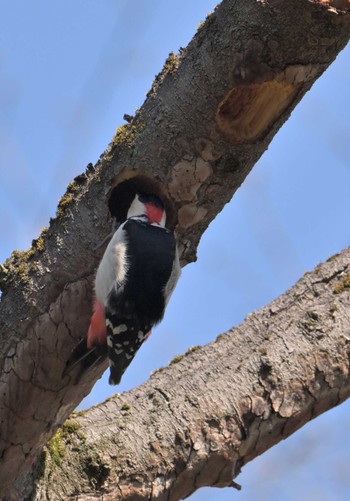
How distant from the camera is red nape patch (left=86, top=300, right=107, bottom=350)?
3.18 meters

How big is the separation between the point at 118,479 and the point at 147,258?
90cm

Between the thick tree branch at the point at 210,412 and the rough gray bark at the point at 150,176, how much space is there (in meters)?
0.16

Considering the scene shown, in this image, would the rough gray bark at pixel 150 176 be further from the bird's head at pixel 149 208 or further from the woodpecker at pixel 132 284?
the bird's head at pixel 149 208

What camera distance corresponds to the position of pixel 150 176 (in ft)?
10.2

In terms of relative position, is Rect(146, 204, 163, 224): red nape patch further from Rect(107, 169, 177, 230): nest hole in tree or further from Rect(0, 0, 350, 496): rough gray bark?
Rect(0, 0, 350, 496): rough gray bark

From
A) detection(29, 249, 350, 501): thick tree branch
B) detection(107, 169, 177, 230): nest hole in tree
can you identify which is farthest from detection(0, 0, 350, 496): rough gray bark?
detection(29, 249, 350, 501): thick tree branch

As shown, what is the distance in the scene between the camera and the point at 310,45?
2.83 meters

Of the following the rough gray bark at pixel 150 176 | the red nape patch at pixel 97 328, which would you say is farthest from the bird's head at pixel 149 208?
the red nape patch at pixel 97 328

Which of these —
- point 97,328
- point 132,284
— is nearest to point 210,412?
point 97,328

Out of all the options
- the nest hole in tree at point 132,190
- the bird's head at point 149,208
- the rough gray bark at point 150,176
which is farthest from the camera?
the bird's head at point 149,208

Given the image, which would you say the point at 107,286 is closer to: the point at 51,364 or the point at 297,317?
the point at 51,364

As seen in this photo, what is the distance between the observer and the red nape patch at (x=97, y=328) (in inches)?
125

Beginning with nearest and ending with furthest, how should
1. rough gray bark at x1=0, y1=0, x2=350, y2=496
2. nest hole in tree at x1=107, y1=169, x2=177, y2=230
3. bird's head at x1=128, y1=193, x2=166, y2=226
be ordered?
1. rough gray bark at x1=0, y1=0, x2=350, y2=496
2. nest hole in tree at x1=107, y1=169, x2=177, y2=230
3. bird's head at x1=128, y1=193, x2=166, y2=226

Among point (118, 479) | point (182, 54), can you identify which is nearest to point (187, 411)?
point (118, 479)
